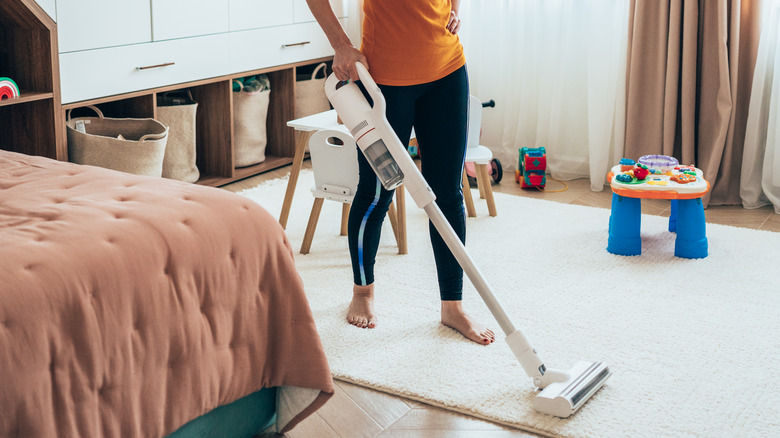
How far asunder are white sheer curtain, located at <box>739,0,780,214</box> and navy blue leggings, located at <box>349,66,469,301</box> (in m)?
1.75

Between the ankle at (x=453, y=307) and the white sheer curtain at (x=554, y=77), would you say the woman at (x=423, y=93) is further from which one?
the white sheer curtain at (x=554, y=77)

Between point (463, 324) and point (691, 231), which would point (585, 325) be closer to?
point (463, 324)

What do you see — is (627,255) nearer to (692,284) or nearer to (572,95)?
(692,284)

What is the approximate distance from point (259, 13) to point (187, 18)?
0.43m

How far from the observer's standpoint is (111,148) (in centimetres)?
290

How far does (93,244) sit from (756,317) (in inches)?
68.5

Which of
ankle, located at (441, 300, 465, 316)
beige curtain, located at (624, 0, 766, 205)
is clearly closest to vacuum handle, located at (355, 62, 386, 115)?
ankle, located at (441, 300, 465, 316)

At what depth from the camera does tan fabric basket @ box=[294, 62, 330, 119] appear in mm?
4004

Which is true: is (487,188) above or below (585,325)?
above

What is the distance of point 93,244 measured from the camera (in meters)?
1.27

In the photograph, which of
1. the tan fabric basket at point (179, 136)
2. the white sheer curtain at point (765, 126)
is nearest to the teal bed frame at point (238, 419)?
the tan fabric basket at point (179, 136)

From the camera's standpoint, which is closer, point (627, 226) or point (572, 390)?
point (572, 390)

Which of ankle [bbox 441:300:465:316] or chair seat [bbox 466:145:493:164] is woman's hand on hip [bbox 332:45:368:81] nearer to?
ankle [bbox 441:300:465:316]

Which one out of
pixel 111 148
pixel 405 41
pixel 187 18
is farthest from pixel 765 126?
pixel 111 148
